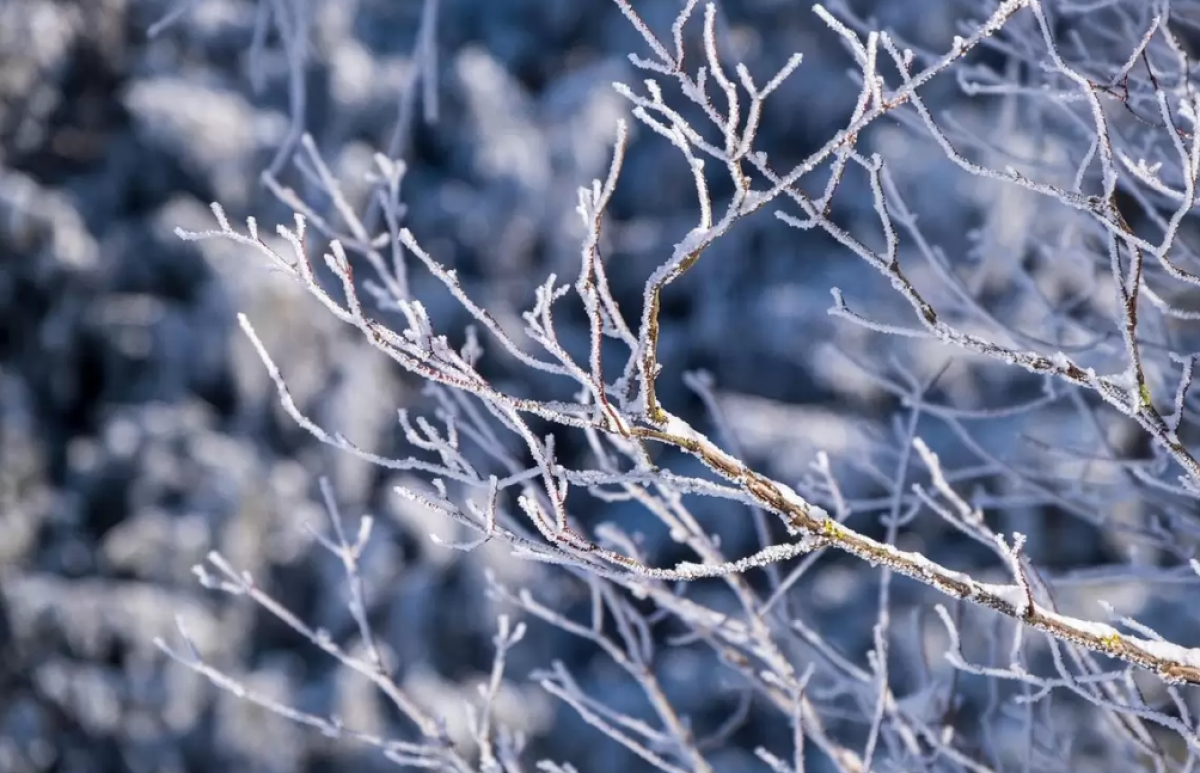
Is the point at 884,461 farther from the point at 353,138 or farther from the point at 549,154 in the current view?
the point at 353,138

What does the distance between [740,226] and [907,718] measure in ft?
16.9

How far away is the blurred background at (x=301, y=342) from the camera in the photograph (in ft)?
19.9

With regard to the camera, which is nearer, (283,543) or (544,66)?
(283,543)

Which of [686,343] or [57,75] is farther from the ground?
[686,343]

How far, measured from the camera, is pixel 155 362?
673cm

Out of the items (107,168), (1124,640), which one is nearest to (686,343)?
(107,168)

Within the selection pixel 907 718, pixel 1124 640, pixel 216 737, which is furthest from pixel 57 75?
pixel 1124 640

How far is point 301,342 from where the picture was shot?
650cm

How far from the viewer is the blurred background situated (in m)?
6.07

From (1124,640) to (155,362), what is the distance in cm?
635

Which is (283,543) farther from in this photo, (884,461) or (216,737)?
(884,461)

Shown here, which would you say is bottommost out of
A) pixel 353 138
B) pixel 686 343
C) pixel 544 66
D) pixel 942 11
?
pixel 353 138

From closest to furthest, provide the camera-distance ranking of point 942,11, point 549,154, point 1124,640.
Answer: point 1124,640, point 942,11, point 549,154

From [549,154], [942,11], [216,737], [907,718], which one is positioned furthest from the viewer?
[549,154]
